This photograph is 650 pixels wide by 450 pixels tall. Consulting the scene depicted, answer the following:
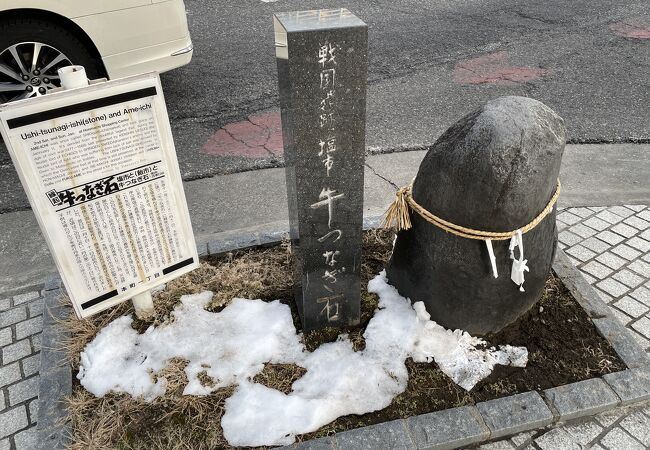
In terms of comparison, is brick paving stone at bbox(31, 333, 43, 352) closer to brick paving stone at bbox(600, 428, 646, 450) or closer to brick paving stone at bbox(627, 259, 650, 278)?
brick paving stone at bbox(600, 428, 646, 450)

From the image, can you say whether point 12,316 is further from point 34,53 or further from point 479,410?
point 479,410

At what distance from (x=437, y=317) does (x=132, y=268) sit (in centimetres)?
175

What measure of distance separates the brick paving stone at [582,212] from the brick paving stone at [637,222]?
0.88 ft

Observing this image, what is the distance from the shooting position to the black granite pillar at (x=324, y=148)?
2195mm

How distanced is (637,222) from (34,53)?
5515 mm

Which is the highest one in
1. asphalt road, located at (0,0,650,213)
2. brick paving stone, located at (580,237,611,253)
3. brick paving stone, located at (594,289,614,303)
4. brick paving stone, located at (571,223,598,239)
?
asphalt road, located at (0,0,650,213)

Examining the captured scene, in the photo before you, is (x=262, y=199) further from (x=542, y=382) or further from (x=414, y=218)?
(x=542, y=382)

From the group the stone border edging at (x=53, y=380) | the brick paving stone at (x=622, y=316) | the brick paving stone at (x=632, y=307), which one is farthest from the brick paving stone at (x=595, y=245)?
the stone border edging at (x=53, y=380)

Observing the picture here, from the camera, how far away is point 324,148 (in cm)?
242

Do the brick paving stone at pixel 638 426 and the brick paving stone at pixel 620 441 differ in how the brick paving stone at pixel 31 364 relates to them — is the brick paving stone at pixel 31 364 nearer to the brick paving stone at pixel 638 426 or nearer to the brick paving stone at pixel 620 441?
the brick paving stone at pixel 620 441

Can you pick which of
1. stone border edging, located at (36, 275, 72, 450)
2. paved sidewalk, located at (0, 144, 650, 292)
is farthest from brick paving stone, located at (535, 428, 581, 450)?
stone border edging, located at (36, 275, 72, 450)

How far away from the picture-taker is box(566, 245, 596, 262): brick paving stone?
372 cm

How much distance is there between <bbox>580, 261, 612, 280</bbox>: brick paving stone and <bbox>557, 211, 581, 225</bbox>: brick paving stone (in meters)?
0.52

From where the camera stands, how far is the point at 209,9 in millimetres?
9211
